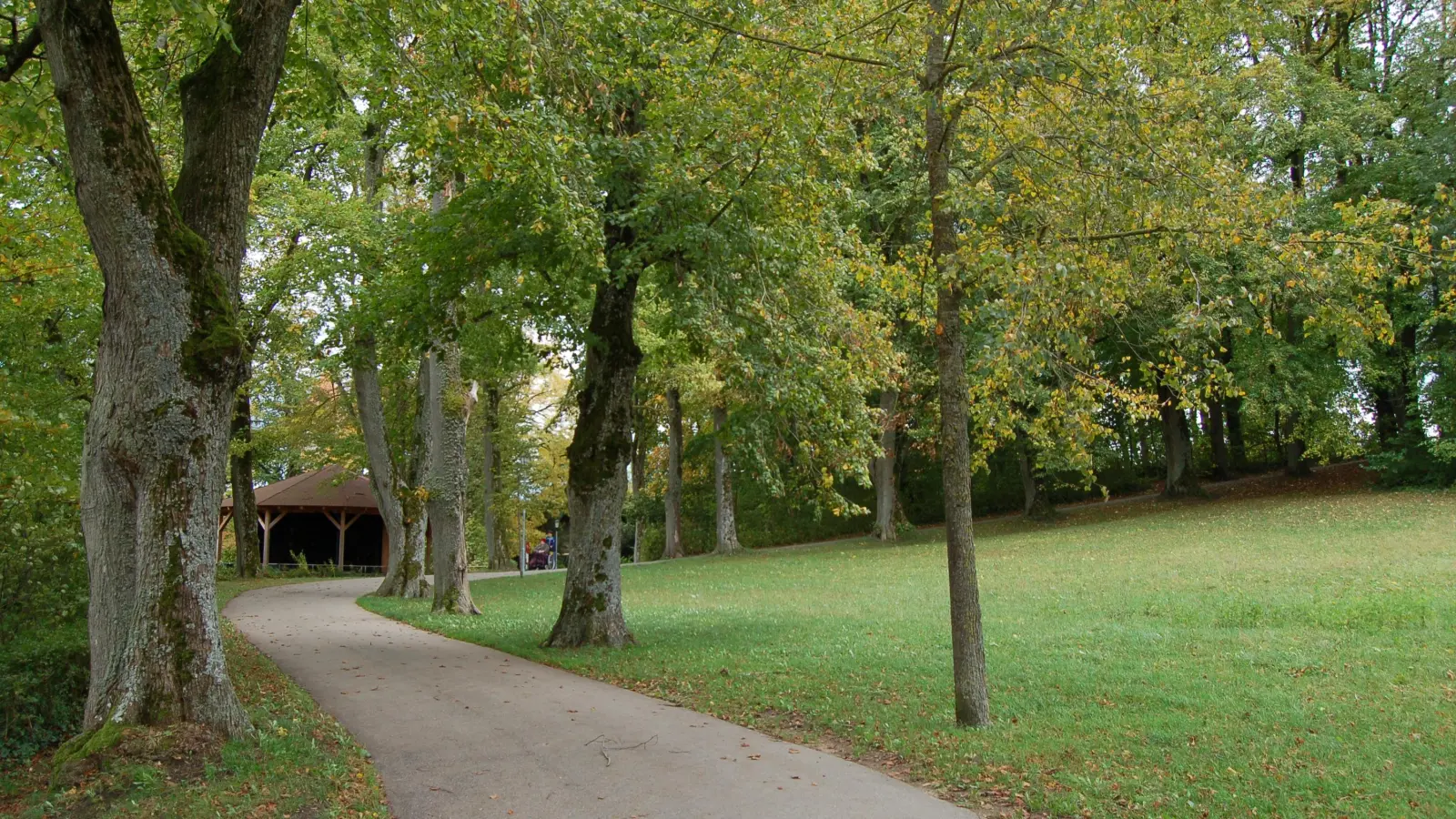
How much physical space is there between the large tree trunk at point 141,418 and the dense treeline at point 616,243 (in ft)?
0.08

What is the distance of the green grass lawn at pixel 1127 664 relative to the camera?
6320 millimetres

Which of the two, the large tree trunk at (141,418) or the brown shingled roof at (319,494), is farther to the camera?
the brown shingled roof at (319,494)

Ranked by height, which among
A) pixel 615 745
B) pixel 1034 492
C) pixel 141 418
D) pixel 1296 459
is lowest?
pixel 615 745

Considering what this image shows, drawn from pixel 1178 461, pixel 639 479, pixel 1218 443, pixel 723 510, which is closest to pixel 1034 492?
pixel 1178 461

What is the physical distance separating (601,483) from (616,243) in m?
3.18

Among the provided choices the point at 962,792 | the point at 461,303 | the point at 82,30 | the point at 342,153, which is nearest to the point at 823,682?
the point at 962,792

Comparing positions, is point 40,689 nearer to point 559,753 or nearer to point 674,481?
point 559,753

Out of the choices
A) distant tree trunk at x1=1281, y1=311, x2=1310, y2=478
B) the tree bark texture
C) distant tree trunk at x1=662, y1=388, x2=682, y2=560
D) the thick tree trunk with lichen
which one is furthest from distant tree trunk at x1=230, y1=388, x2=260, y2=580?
distant tree trunk at x1=1281, y1=311, x2=1310, y2=478

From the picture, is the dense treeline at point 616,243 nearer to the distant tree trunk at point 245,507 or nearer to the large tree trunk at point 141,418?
the large tree trunk at point 141,418

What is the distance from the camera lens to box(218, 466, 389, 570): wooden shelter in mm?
37625

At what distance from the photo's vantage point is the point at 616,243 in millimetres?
12516

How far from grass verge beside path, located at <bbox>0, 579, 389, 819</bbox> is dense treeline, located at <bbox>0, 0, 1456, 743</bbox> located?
0.34 metres

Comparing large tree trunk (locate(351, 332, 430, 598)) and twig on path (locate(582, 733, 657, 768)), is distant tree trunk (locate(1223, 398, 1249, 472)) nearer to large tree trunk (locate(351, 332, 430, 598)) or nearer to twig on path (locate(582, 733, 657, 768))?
large tree trunk (locate(351, 332, 430, 598))

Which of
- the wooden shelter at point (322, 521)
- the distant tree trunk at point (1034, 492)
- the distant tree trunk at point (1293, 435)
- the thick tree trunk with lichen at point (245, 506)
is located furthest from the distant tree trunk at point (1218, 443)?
the thick tree trunk with lichen at point (245, 506)
